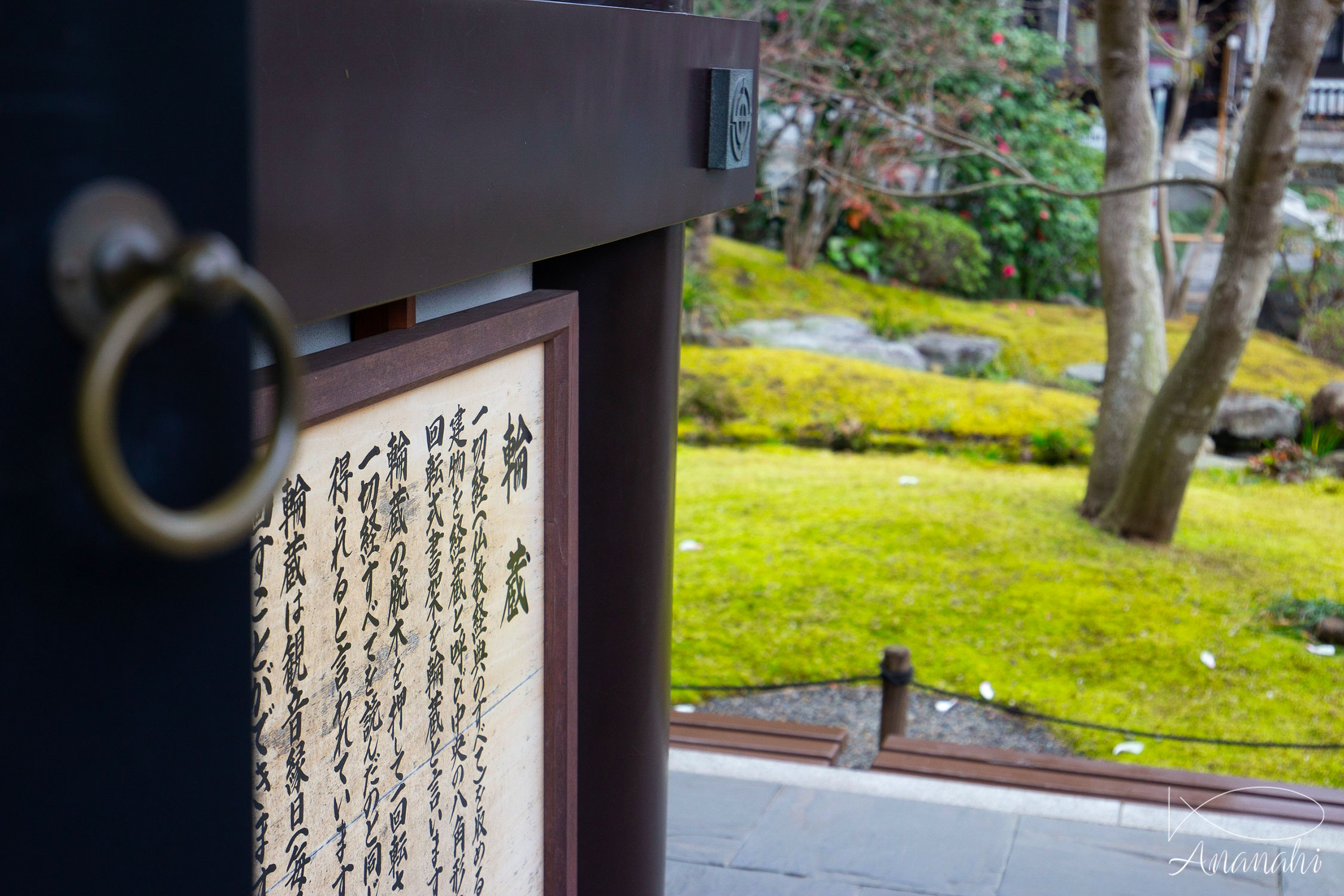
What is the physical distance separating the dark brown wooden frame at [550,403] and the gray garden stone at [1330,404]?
414 inches

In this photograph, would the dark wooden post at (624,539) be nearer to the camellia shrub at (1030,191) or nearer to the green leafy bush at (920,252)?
the green leafy bush at (920,252)

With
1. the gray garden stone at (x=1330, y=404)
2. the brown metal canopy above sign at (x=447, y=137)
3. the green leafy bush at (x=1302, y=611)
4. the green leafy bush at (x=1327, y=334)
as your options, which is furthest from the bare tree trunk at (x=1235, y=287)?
the green leafy bush at (x=1327, y=334)

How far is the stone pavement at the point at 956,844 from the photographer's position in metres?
3.51

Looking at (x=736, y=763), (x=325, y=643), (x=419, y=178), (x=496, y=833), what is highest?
(x=419, y=178)

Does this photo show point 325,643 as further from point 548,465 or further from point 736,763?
point 736,763

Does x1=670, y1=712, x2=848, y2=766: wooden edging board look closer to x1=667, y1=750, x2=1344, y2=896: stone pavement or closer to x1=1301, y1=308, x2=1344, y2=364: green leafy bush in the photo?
x1=667, y1=750, x2=1344, y2=896: stone pavement

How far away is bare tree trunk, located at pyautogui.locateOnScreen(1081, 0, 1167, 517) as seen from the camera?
8148mm

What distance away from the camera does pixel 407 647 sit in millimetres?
1593

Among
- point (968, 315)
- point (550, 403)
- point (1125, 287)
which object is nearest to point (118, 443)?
point (550, 403)

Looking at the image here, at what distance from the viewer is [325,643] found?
1.40 m

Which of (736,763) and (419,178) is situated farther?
(736,763)

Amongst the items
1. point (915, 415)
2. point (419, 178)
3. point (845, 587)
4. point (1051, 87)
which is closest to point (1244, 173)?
point (845, 587)

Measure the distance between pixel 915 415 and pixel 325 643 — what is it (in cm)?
1008

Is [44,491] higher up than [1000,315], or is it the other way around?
[44,491]
